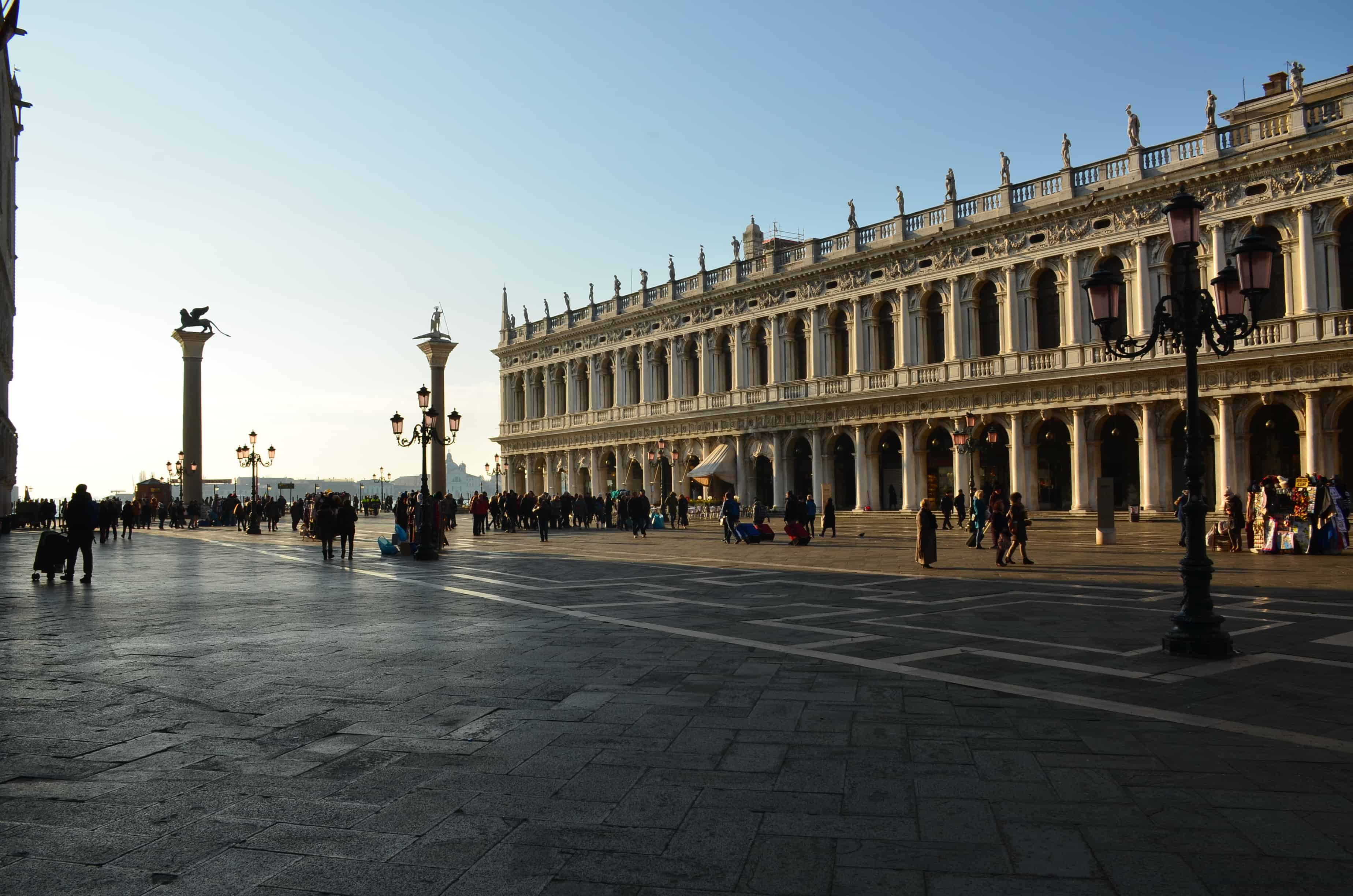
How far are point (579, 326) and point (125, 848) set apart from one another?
5315 centimetres

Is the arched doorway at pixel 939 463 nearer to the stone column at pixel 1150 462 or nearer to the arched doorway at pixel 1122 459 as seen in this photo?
the arched doorway at pixel 1122 459

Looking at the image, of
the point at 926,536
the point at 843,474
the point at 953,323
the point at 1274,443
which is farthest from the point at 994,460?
the point at 926,536

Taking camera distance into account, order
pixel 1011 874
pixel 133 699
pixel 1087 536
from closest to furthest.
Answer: pixel 1011 874, pixel 133 699, pixel 1087 536

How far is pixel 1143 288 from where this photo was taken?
3152cm

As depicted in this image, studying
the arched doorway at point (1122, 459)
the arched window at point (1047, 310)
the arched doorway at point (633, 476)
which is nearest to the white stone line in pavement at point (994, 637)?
the arched doorway at point (1122, 459)

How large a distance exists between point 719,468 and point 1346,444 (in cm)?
2481

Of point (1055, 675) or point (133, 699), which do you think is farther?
point (1055, 675)

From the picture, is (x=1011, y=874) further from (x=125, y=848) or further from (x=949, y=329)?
(x=949, y=329)

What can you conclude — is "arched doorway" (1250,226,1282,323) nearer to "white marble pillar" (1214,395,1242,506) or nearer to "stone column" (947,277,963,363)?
"white marble pillar" (1214,395,1242,506)

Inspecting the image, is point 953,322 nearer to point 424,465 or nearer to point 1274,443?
point 1274,443

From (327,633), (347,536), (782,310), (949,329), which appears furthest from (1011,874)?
(782,310)

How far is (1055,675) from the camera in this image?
752 centimetres

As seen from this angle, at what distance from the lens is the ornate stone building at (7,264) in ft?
114

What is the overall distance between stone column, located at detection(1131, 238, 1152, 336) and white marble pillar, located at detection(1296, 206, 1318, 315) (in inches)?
172
